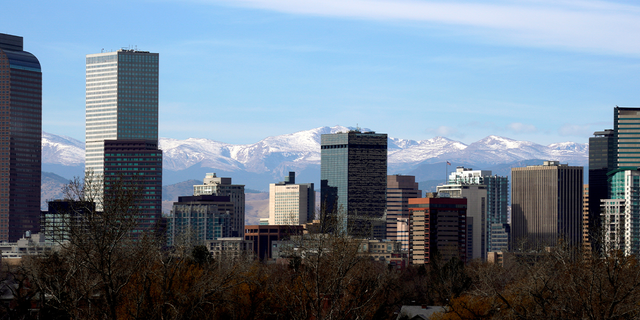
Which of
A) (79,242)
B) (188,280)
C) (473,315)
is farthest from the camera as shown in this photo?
(473,315)

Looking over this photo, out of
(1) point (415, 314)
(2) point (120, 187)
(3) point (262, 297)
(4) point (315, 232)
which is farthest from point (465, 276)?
(2) point (120, 187)

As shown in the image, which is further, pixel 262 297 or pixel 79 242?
pixel 262 297

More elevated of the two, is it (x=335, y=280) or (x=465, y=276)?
(x=335, y=280)

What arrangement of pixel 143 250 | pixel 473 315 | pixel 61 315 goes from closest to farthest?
pixel 143 250 < pixel 61 315 < pixel 473 315

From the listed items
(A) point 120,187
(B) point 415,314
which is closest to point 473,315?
(B) point 415,314

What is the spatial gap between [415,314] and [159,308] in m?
64.2

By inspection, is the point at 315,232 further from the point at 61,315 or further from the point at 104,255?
the point at 104,255

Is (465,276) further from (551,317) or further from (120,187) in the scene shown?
(120,187)

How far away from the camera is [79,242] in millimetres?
52000

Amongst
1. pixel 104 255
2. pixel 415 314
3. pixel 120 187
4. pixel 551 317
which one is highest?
pixel 120 187

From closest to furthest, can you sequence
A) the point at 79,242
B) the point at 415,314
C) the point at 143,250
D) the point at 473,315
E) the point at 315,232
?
the point at 79,242 → the point at 143,250 → the point at 315,232 → the point at 473,315 → the point at 415,314

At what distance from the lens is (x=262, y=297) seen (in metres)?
89.9

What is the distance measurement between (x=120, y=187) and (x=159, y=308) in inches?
308

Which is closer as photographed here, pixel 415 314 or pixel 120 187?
pixel 120 187
